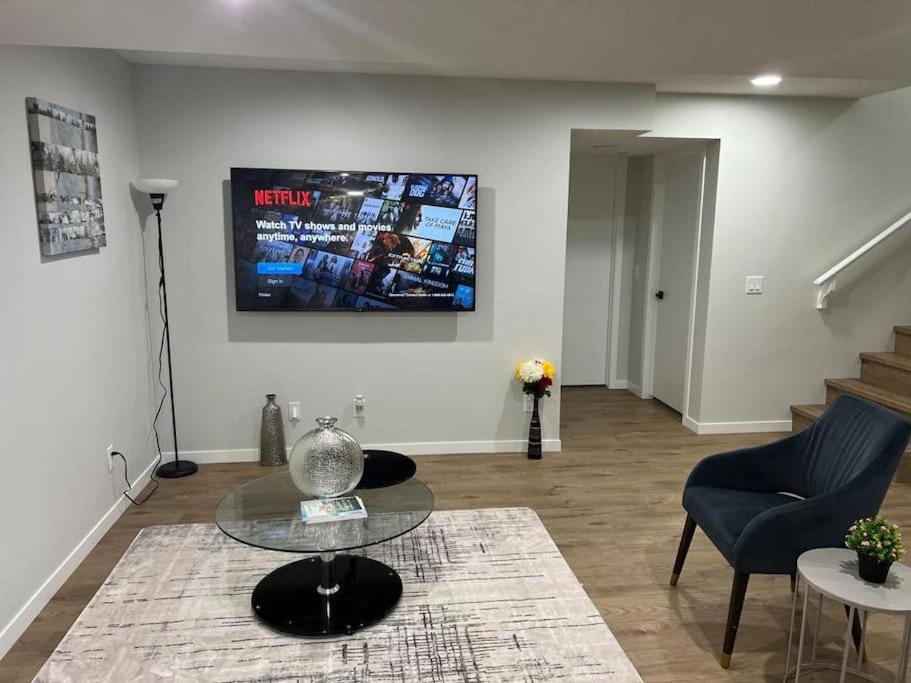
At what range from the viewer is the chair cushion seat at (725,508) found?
2436mm

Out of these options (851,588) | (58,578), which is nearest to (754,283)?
(851,588)

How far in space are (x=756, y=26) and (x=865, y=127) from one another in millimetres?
3253

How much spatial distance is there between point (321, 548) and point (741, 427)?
382 cm

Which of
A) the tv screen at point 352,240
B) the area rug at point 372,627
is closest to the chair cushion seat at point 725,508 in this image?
the area rug at point 372,627

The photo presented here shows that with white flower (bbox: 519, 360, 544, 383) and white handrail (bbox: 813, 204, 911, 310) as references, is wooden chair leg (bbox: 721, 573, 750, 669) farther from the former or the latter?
white handrail (bbox: 813, 204, 911, 310)

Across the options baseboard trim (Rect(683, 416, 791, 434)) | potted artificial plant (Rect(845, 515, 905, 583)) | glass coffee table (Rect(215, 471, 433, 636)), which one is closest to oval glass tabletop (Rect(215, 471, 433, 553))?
glass coffee table (Rect(215, 471, 433, 636))

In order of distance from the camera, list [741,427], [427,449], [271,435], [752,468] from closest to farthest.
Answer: [752,468], [271,435], [427,449], [741,427]

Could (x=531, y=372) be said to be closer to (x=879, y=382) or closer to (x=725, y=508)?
(x=725, y=508)

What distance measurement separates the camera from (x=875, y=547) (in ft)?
6.47

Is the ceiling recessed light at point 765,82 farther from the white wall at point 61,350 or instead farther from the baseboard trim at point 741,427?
the white wall at point 61,350

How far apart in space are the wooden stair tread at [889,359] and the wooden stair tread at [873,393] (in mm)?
185

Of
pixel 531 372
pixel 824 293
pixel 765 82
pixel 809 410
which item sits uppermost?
pixel 765 82

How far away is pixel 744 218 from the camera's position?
476 centimetres

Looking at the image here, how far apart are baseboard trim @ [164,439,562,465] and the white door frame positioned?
1.34 metres
